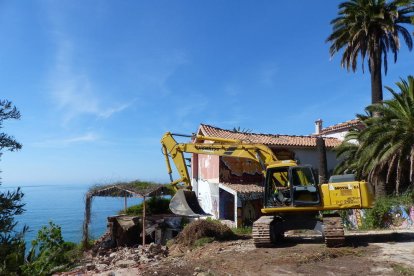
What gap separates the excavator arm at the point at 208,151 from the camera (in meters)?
15.2

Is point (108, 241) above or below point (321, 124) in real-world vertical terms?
below

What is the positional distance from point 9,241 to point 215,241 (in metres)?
12.0

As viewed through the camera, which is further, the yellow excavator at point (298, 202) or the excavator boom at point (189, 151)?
the excavator boom at point (189, 151)

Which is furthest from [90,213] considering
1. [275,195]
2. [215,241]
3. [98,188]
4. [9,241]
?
[9,241]

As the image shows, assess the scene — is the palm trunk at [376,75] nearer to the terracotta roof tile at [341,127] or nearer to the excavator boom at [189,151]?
the terracotta roof tile at [341,127]

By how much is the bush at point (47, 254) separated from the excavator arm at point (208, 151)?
10100 millimetres

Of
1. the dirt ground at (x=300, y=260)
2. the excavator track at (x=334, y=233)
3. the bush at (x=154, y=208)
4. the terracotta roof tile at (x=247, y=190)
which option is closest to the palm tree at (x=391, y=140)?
the dirt ground at (x=300, y=260)

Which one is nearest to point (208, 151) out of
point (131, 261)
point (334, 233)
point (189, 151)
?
point (189, 151)

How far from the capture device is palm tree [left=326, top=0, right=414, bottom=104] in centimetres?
2538

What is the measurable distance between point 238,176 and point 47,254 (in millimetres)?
21735

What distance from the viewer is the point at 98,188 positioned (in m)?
24.2

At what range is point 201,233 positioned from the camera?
16156 millimetres

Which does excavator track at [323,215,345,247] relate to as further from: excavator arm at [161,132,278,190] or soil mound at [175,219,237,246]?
soil mound at [175,219,237,246]

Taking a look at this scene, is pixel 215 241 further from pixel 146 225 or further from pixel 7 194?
pixel 7 194
